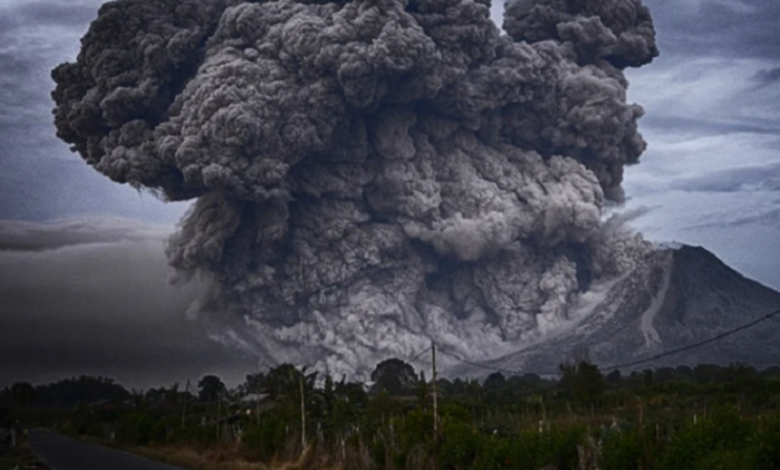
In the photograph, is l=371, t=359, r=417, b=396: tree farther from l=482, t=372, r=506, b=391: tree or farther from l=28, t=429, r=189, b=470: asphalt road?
l=28, t=429, r=189, b=470: asphalt road

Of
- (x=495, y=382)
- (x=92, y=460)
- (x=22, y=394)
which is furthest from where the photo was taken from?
(x=22, y=394)

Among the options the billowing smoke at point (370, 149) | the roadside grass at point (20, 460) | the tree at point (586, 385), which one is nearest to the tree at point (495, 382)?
the billowing smoke at point (370, 149)

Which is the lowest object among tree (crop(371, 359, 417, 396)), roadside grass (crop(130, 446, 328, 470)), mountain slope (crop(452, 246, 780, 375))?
roadside grass (crop(130, 446, 328, 470))

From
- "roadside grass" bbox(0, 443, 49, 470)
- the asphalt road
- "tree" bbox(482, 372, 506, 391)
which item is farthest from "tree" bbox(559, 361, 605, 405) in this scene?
"roadside grass" bbox(0, 443, 49, 470)

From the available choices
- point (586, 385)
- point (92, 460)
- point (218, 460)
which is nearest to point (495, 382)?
point (586, 385)

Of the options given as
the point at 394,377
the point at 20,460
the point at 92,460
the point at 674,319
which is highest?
the point at 674,319

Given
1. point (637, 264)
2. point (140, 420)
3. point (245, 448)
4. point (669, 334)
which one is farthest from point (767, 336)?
point (245, 448)

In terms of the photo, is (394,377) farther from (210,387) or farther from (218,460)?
(218,460)

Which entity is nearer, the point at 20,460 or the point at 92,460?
the point at 92,460
